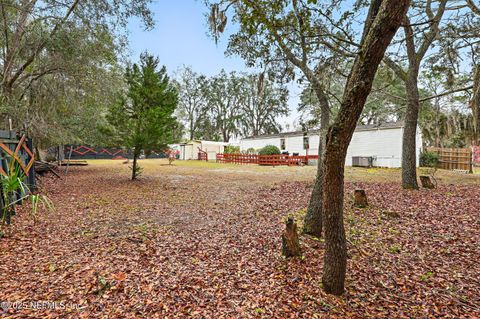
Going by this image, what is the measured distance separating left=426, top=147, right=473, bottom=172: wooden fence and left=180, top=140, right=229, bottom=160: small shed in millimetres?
21181

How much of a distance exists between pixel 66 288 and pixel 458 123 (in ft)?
78.8

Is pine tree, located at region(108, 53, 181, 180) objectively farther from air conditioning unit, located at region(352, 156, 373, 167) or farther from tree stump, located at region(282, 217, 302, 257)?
air conditioning unit, located at region(352, 156, 373, 167)

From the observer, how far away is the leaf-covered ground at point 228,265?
90.0 inches

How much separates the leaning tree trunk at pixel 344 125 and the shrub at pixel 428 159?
661 inches

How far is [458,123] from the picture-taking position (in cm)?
1780

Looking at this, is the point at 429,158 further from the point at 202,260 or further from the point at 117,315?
the point at 117,315

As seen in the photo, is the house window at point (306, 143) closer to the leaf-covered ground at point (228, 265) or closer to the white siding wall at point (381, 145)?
the white siding wall at point (381, 145)

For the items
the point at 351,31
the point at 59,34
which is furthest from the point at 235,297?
the point at 59,34

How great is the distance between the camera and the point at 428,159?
50.4 feet

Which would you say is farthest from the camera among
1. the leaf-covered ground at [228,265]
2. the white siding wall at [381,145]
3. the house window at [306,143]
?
the house window at [306,143]

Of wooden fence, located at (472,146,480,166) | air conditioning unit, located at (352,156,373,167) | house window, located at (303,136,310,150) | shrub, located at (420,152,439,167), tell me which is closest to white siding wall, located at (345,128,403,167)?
air conditioning unit, located at (352,156,373,167)

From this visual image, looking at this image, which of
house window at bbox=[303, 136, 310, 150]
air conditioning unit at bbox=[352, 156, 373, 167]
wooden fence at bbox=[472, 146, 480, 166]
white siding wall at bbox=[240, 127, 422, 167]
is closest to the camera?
wooden fence at bbox=[472, 146, 480, 166]

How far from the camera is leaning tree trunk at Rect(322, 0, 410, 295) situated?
1.93 m

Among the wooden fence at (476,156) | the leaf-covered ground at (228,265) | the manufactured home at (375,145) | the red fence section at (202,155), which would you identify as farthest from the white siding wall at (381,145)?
the red fence section at (202,155)
